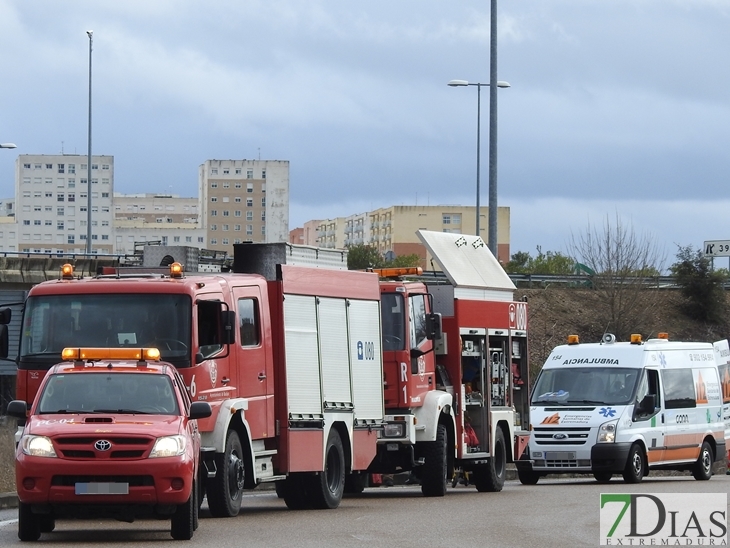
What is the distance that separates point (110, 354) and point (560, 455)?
13749mm

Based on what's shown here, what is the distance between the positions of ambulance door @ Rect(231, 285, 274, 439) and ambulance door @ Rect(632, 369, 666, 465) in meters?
10.9

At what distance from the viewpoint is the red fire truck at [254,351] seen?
16.5 meters

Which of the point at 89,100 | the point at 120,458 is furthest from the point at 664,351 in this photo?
the point at 89,100

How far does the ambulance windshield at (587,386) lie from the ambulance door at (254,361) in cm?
1074

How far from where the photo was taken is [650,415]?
28156 millimetres

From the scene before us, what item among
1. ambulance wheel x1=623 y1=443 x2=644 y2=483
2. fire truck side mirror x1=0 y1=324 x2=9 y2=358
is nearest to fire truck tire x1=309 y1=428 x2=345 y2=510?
fire truck side mirror x1=0 y1=324 x2=9 y2=358

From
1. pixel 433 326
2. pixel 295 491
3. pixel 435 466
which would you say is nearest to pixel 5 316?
pixel 295 491

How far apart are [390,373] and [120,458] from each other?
8.54m

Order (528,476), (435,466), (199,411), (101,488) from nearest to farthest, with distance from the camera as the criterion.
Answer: (101,488) < (199,411) < (435,466) < (528,476)

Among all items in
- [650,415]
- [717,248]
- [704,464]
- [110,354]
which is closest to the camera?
[110,354]

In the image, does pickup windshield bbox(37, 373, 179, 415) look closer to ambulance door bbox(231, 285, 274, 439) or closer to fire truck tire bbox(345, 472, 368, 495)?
ambulance door bbox(231, 285, 274, 439)

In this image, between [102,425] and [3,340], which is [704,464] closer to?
[3,340]

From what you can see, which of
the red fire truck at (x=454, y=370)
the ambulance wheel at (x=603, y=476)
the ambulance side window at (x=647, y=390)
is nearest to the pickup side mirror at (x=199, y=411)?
the red fire truck at (x=454, y=370)

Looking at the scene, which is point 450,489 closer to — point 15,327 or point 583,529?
point 583,529
